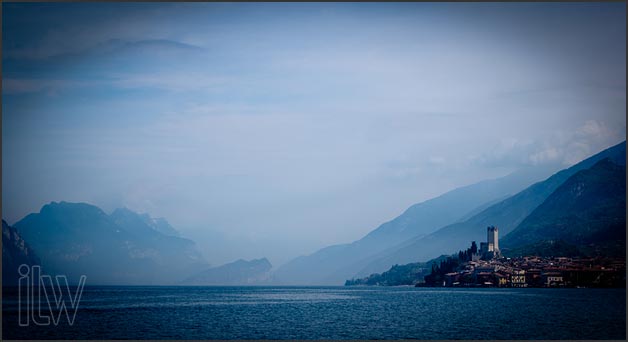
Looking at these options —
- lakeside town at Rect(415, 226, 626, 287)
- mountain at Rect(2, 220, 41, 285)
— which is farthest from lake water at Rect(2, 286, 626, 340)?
mountain at Rect(2, 220, 41, 285)

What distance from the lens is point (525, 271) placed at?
470 ft

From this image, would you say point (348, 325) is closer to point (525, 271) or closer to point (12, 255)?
point (525, 271)

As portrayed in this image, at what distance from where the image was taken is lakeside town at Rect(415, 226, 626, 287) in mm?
126250

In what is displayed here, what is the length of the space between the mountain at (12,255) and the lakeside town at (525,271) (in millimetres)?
105691

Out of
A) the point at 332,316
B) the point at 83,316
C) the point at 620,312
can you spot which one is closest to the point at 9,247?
the point at 83,316

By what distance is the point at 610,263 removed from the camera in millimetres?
136250

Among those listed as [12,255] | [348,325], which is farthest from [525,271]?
[12,255]

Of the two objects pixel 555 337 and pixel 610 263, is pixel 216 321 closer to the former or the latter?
pixel 555 337

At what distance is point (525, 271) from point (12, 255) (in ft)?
413

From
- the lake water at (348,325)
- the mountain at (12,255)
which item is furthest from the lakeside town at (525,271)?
the mountain at (12,255)

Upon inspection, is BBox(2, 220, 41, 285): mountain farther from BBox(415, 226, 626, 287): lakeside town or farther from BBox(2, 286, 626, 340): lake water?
BBox(2, 286, 626, 340): lake water

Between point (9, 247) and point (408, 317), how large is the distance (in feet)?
467

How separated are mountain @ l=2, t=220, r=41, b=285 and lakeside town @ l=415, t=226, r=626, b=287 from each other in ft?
347

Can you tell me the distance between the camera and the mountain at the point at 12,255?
164m
